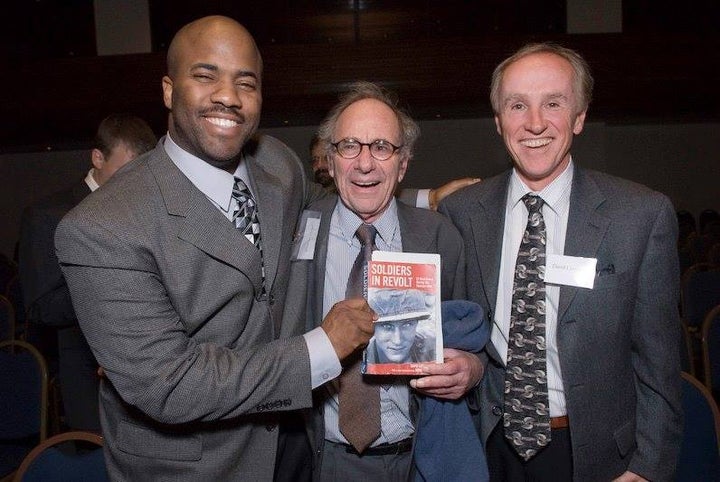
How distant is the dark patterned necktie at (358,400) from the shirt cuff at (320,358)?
25cm

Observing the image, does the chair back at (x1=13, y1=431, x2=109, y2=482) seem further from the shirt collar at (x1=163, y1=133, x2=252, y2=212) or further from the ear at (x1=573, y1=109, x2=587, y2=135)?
the ear at (x1=573, y1=109, x2=587, y2=135)

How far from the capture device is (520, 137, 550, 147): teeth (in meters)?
2.00

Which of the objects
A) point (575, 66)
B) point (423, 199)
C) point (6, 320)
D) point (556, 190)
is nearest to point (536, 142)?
point (556, 190)

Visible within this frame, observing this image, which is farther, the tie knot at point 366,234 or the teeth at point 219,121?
the tie knot at point 366,234

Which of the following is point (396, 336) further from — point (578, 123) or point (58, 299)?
point (58, 299)

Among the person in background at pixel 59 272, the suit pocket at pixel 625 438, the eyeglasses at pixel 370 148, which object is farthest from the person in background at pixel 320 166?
the suit pocket at pixel 625 438

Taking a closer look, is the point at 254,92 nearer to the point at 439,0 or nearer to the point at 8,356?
the point at 8,356

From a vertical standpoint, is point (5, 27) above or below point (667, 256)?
above

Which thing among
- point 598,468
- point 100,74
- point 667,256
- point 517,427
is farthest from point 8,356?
point 100,74

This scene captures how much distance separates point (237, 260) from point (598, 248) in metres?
1.06

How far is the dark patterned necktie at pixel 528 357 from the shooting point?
1954 mm

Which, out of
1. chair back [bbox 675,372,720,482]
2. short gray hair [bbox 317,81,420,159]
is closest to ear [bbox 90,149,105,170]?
short gray hair [bbox 317,81,420,159]

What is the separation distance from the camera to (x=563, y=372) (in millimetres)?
1923

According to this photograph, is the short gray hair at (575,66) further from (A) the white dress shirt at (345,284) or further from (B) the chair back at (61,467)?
(B) the chair back at (61,467)
